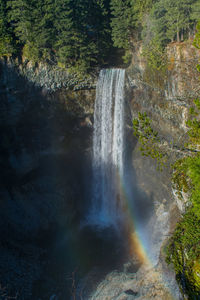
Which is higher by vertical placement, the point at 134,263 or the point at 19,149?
the point at 19,149

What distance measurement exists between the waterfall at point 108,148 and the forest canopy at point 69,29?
2.94 metres

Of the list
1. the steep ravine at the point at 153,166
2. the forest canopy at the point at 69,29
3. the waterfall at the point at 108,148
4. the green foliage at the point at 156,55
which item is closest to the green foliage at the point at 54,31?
the forest canopy at the point at 69,29

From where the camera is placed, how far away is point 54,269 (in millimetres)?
16016

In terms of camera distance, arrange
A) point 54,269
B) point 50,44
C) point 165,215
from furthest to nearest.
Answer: point 50,44
point 165,215
point 54,269

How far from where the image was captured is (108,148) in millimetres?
21234

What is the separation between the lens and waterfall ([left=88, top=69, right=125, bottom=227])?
19.4 meters

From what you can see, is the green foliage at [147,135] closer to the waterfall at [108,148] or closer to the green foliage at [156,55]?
the green foliage at [156,55]

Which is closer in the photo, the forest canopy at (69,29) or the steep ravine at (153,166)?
the steep ravine at (153,166)

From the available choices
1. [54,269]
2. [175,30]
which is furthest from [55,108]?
[54,269]

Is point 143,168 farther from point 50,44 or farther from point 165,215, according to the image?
point 50,44

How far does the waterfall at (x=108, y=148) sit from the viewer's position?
19.4 metres

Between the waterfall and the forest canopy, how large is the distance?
2.94m

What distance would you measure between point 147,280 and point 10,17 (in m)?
23.4

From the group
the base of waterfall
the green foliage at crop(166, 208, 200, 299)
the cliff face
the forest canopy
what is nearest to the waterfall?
the cliff face
